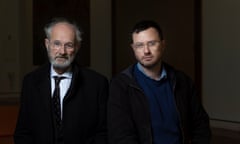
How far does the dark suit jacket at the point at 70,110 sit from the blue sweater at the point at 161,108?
0.83 feet

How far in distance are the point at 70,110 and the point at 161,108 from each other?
1.41 ft

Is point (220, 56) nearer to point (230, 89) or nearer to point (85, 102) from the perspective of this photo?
point (230, 89)

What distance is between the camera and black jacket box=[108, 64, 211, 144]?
1945 millimetres

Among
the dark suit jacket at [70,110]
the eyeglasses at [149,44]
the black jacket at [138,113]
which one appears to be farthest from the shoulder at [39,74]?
the eyeglasses at [149,44]

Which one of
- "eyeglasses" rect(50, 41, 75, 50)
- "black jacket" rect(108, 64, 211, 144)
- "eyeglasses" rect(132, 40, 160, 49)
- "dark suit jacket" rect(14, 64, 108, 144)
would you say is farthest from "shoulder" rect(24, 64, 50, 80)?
"eyeglasses" rect(132, 40, 160, 49)

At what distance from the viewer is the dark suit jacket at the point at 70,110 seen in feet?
6.75

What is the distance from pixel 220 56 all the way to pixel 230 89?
0.48 meters

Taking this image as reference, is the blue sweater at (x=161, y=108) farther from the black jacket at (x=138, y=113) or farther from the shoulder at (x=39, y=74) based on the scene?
the shoulder at (x=39, y=74)

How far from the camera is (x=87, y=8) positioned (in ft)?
23.5

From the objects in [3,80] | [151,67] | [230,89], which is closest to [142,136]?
[151,67]

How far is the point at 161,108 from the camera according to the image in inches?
78.0

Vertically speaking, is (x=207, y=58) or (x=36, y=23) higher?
(x=36, y=23)

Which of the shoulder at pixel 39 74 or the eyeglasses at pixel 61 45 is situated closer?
the eyeglasses at pixel 61 45

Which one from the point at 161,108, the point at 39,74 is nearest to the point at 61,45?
the point at 39,74
